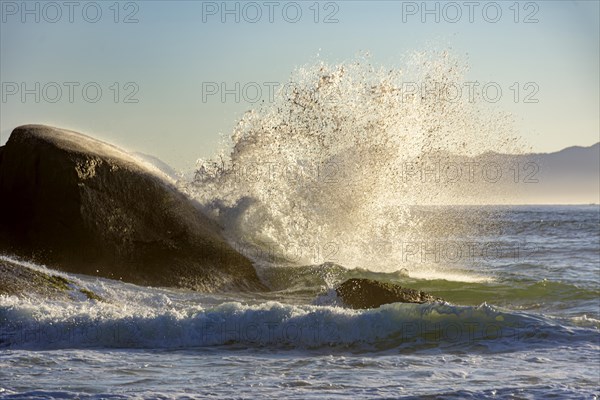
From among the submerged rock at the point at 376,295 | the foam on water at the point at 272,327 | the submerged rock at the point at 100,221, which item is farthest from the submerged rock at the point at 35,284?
the submerged rock at the point at 376,295

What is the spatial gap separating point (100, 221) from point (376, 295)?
408 cm

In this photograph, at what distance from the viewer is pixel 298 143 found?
1426 cm

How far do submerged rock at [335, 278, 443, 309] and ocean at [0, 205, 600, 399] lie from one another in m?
0.34

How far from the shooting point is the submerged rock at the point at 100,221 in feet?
38.9

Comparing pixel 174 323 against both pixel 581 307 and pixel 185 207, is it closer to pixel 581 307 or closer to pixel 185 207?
pixel 185 207

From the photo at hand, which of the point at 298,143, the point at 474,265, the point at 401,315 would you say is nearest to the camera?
the point at 401,315

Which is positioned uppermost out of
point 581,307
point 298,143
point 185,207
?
point 298,143

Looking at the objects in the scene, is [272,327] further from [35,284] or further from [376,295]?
[35,284]

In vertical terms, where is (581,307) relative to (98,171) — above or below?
below

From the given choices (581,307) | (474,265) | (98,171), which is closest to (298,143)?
(98,171)

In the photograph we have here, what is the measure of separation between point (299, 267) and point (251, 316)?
470cm

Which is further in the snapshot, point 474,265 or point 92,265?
point 474,265

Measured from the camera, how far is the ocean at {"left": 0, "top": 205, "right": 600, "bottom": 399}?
20.6 ft

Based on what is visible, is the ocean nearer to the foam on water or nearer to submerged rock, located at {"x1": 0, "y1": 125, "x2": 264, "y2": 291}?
the foam on water
